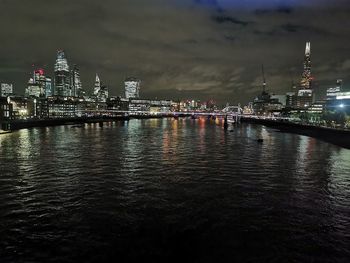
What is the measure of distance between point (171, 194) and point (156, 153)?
79.8ft

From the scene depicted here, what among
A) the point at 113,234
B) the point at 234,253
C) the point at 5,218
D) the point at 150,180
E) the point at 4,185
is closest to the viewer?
the point at 234,253

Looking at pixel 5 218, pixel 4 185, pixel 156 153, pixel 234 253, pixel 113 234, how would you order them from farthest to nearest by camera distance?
pixel 156 153 → pixel 4 185 → pixel 5 218 → pixel 113 234 → pixel 234 253

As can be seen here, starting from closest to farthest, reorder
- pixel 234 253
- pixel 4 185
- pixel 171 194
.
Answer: pixel 234 253 → pixel 171 194 → pixel 4 185

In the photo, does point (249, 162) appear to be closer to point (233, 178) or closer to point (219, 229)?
point (233, 178)

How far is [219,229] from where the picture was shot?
16516 millimetres

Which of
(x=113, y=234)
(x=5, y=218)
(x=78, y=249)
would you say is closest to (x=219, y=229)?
(x=113, y=234)

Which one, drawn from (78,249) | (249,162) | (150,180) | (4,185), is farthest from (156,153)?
(78,249)

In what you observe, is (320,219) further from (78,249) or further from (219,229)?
(78,249)

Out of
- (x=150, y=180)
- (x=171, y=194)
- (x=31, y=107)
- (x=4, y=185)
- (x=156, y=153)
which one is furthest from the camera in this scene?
(x=31, y=107)

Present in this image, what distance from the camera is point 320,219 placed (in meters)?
18.3

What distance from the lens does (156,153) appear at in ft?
155

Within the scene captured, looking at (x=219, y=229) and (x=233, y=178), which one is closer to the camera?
(x=219, y=229)

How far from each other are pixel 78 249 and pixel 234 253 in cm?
661

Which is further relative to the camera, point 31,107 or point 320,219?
point 31,107
